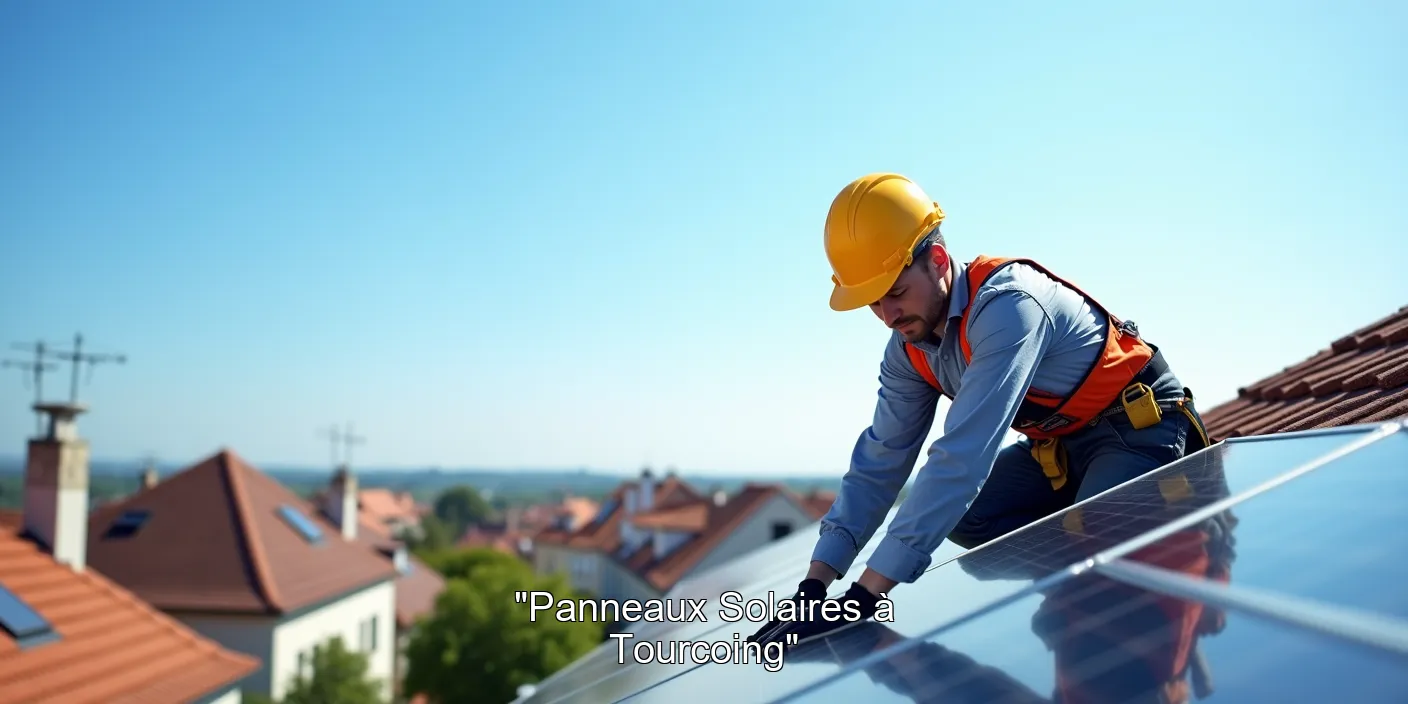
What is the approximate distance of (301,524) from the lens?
2750 centimetres

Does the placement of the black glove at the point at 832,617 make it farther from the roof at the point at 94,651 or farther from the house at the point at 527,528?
the house at the point at 527,528

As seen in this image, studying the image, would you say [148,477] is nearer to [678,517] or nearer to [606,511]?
[678,517]

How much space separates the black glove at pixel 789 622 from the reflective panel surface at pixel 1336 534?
1033mm

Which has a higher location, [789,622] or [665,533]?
[789,622]

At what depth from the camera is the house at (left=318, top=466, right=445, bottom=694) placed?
34.2m

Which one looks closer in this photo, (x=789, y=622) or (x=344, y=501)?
(x=789, y=622)

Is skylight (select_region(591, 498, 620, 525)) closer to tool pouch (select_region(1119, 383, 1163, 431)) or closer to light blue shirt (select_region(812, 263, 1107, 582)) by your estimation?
light blue shirt (select_region(812, 263, 1107, 582))

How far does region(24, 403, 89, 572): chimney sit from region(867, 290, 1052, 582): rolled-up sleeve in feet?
56.6

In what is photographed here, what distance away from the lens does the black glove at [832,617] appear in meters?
2.52

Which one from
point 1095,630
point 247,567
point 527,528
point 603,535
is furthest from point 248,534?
point 527,528

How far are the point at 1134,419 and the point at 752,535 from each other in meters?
36.3

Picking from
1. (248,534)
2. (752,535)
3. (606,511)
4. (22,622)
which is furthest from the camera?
(606,511)

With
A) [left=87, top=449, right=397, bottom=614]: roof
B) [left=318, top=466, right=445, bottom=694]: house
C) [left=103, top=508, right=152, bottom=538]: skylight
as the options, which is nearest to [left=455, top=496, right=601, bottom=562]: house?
[left=318, top=466, right=445, bottom=694]: house

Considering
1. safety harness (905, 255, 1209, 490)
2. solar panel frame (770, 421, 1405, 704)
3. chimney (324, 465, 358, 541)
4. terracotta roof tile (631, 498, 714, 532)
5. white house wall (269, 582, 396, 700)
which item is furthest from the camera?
terracotta roof tile (631, 498, 714, 532)
